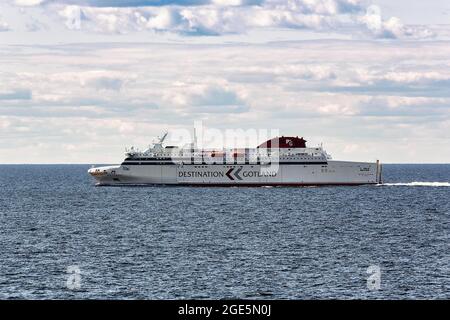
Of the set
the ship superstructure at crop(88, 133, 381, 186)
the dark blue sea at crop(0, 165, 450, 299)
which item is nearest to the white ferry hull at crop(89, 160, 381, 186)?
the ship superstructure at crop(88, 133, 381, 186)

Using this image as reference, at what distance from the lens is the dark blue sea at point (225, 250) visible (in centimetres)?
4259

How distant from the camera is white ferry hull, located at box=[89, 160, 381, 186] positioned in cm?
14950

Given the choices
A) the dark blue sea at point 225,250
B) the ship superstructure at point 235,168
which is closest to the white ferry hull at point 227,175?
the ship superstructure at point 235,168

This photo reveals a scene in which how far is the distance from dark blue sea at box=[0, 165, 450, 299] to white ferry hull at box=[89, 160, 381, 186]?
102ft

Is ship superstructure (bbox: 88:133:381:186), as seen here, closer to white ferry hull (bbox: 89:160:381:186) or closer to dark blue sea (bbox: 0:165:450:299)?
white ferry hull (bbox: 89:160:381:186)

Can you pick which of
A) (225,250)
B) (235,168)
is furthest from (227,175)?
(225,250)

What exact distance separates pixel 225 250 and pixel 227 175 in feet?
301

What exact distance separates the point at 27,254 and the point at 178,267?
14.5m

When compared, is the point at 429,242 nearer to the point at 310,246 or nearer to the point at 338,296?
the point at 310,246

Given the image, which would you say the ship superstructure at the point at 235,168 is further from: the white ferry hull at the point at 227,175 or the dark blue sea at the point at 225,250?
the dark blue sea at the point at 225,250

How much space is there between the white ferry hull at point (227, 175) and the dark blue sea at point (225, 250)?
31.0 metres

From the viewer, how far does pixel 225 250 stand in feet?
195

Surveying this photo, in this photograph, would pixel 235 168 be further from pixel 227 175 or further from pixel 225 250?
pixel 225 250
